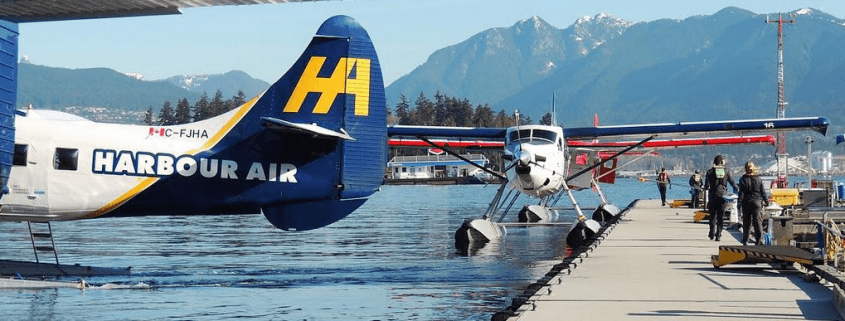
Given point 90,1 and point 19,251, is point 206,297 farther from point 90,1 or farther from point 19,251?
point 19,251

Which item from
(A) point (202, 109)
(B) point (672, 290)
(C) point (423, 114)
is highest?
(C) point (423, 114)

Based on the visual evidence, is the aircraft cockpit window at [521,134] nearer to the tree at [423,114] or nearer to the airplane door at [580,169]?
the airplane door at [580,169]

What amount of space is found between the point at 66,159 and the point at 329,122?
3.13 m

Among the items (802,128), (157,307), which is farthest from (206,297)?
(802,128)

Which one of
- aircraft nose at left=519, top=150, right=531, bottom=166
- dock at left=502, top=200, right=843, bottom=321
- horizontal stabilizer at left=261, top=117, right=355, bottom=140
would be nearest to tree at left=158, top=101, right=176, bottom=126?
aircraft nose at left=519, top=150, right=531, bottom=166

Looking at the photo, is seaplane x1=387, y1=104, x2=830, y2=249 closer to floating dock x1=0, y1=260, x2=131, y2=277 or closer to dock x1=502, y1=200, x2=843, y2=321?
dock x1=502, y1=200, x2=843, y2=321

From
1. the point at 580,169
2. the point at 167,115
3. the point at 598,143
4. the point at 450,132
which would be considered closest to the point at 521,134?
the point at 450,132

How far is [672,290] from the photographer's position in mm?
13078

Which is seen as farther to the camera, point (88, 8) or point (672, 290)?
point (672, 290)

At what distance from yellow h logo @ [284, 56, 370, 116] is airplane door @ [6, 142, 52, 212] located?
295 centimetres

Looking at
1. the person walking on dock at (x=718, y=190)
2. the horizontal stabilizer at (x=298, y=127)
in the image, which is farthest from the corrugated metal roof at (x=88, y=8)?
the person walking on dock at (x=718, y=190)

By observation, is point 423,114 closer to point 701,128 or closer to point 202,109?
point 202,109

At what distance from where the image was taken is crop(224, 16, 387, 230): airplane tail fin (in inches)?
611

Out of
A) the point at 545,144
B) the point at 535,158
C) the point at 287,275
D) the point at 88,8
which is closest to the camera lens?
the point at 88,8
